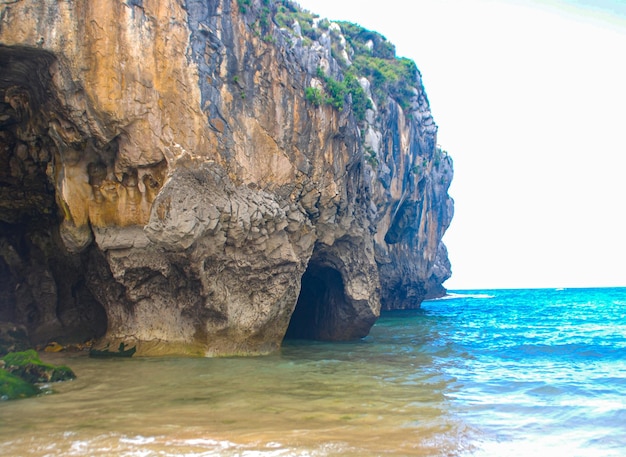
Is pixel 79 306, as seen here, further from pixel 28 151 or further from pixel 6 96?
pixel 6 96

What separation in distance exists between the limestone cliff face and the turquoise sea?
1.84 meters

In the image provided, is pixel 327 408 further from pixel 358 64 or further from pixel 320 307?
pixel 358 64

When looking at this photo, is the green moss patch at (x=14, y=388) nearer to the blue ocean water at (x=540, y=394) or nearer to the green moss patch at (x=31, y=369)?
the green moss patch at (x=31, y=369)

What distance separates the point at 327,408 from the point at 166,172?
22.3ft

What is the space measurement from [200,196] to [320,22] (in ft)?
50.1

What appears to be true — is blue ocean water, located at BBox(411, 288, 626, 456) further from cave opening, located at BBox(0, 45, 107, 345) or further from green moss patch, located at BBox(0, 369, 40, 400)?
cave opening, located at BBox(0, 45, 107, 345)

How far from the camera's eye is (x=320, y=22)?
79.2ft

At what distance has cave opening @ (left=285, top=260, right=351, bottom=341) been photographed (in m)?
17.9

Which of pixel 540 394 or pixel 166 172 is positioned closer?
pixel 540 394

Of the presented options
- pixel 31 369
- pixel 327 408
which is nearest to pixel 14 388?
pixel 31 369

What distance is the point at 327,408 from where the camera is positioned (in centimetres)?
766

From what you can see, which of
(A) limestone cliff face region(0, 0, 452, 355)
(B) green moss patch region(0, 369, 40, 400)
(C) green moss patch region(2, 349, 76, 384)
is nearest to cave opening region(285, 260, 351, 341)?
(A) limestone cliff face region(0, 0, 452, 355)

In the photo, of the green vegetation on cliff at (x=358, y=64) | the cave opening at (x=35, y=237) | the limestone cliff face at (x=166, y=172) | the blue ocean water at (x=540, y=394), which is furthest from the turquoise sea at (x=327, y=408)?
the green vegetation on cliff at (x=358, y=64)

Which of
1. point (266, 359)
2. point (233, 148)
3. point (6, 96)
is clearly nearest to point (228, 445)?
point (266, 359)
